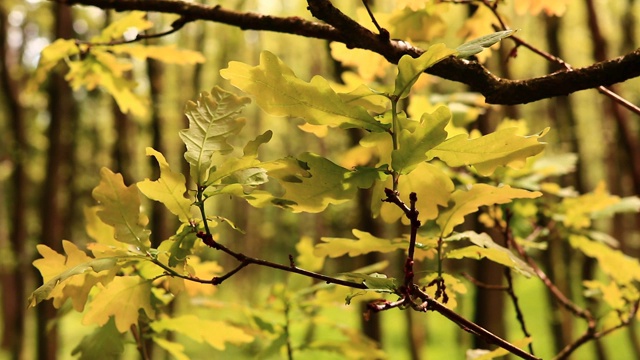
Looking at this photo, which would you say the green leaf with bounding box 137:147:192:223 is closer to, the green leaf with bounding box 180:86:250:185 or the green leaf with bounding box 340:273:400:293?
the green leaf with bounding box 180:86:250:185

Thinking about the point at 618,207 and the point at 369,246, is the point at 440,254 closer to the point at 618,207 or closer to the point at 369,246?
the point at 369,246

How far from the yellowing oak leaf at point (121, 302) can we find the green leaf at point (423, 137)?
478 mm

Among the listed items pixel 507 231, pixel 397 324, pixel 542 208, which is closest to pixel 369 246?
pixel 507 231

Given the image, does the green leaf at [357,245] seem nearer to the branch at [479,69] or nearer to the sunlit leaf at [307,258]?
the branch at [479,69]

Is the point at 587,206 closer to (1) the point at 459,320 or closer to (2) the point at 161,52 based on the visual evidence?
(1) the point at 459,320

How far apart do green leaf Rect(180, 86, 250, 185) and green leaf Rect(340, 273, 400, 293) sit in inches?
10.2

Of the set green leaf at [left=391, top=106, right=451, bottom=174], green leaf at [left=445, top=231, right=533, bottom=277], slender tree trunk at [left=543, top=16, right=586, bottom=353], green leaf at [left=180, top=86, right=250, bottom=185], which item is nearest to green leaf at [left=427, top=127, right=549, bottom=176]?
green leaf at [left=391, top=106, right=451, bottom=174]

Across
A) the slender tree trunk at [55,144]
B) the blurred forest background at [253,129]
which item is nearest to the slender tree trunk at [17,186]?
the blurred forest background at [253,129]

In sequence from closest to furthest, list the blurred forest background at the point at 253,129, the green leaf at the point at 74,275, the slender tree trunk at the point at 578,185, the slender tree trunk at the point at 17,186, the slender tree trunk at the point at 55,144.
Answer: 1. the green leaf at the point at 74,275
2. the blurred forest background at the point at 253,129
3. the slender tree trunk at the point at 55,144
4. the slender tree trunk at the point at 578,185
5. the slender tree trunk at the point at 17,186

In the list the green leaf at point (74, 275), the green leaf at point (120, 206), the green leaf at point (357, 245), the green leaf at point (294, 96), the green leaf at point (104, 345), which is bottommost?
the green leaf at point (104, 345)

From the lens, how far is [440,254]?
3.34 feet

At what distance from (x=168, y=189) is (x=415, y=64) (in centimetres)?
41

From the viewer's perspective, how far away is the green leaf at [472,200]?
2.92 ft

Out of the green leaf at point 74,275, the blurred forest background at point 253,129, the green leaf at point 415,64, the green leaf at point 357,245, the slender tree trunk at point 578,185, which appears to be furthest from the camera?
the slender tree trunk at point 578,185
